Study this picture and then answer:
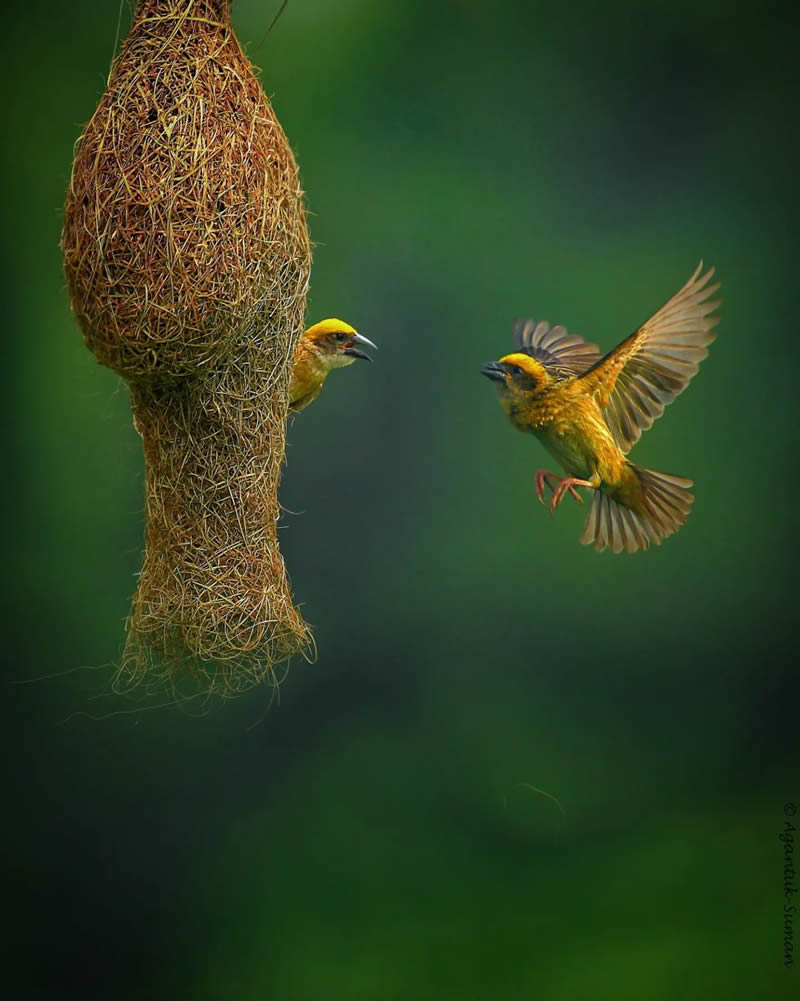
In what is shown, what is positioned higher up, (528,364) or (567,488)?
(528,364)

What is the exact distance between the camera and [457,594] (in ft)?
7.90

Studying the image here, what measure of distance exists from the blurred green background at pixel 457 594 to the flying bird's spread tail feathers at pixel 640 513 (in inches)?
4.1

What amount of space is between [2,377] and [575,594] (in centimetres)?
132

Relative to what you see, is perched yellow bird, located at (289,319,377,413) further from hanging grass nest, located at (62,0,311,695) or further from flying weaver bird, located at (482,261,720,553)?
flying weaver bird, located at (482,261,720,553)

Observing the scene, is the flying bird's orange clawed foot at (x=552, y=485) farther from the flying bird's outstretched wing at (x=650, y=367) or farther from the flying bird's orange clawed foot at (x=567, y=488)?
the flying bird's outstretched wing at (x=650, y=367)

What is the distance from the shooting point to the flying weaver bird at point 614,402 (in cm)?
211

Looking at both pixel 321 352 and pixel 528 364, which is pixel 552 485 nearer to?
pixel 528 364

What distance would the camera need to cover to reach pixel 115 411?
2279 mm

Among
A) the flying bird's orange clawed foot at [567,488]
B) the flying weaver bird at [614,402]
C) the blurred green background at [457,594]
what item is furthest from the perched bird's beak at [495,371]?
the flying bird's orange clawed foot at [567,488]

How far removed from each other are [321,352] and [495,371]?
1.27 feet

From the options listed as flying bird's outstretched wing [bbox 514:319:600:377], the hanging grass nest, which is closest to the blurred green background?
flying bird's outstretched wing [bbox 514:319:600:377]

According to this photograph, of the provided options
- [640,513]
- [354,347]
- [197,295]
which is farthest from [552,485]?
[197,295]

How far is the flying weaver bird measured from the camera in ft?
6.93

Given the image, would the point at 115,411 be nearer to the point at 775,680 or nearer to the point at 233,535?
the point at 233,535
